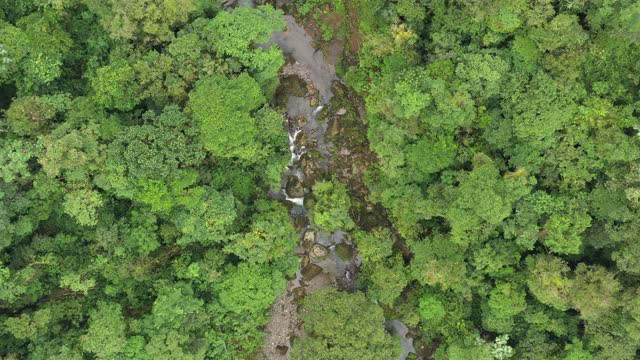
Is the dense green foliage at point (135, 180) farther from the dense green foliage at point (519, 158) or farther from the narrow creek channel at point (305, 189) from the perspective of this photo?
the dense green foliage at point (519, 158)

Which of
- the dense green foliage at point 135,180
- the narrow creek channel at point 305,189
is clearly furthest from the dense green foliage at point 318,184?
the narrow creek channel at point 305,189

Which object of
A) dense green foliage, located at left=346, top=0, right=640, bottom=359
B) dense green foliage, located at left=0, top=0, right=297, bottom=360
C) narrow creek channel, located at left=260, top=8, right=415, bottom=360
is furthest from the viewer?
narrow creek channel, located at left=260, top=8, right=415, bottom=360

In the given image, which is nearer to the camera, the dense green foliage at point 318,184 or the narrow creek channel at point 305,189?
the dense green foliage at point 318,184

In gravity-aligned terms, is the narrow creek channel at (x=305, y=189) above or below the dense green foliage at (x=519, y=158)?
below

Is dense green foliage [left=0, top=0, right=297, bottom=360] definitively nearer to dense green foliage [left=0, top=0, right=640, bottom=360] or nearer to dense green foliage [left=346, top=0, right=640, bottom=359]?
dense green foliage [left=0, top=0, right=640, bottom=360]

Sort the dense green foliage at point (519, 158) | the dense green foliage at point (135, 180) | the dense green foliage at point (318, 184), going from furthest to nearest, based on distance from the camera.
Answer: the dense green foliage at point (135, 180), the dense green foliage at point (318, 184), the dense green foliage at point (519, 158)

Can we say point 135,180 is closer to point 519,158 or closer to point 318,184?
point 318,184

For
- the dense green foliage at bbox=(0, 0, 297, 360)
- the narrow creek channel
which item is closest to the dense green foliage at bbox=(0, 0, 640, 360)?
the dense green foliage at bbox=(0, 0, 297, 360)

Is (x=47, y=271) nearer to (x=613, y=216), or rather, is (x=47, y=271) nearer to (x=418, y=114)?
(x=418, y=114)

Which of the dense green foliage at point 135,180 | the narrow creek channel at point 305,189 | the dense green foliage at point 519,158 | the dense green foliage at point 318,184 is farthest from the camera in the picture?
the narrow creek channel at point 305,189
